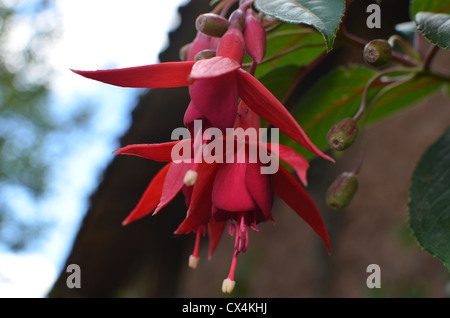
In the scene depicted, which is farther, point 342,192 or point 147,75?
point 342,192

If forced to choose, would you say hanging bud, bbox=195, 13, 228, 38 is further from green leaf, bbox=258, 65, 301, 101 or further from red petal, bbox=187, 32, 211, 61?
green leaf, bbox=258, 65, 301, 101

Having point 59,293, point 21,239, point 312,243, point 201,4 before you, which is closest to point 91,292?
point 59,293

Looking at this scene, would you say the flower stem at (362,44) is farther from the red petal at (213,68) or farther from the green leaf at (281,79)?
the red petal at (213,68)

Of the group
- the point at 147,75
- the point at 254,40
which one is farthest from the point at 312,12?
the point at 147,75

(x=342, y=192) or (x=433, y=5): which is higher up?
(x=433, y=5)

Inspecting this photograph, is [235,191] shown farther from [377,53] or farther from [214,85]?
[377,53]

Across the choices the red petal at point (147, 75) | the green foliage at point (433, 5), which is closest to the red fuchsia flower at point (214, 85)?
the red petal at point (147, 75)
